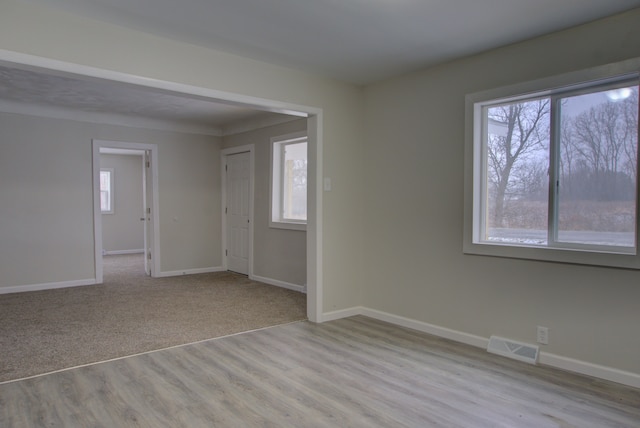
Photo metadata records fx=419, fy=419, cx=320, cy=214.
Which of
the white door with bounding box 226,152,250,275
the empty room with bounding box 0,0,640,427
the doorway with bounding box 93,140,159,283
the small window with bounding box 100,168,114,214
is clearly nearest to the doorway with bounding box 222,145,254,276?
the white door with bounding box 226,152,250,275

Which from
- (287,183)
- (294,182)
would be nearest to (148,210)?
(287,183)

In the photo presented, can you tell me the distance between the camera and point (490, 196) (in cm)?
362

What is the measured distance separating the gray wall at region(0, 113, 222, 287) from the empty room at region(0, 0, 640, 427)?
0.07 m

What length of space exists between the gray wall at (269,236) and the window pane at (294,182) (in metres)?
0.26

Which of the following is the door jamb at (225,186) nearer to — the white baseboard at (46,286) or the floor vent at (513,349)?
the white baseboard at (46,286)

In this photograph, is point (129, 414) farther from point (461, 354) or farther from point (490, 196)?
point (490, 196)

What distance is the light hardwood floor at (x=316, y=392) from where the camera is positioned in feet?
7.81

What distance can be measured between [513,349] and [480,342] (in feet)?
0.98

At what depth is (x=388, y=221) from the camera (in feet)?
14.2

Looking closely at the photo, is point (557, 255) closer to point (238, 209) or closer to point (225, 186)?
point (238, 209)

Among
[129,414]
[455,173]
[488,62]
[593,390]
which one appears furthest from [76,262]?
[593,390]

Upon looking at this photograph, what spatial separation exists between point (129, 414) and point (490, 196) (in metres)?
3.13

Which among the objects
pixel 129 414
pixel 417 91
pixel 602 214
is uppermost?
pixel 417 91

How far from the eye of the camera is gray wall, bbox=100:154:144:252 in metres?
9.63
